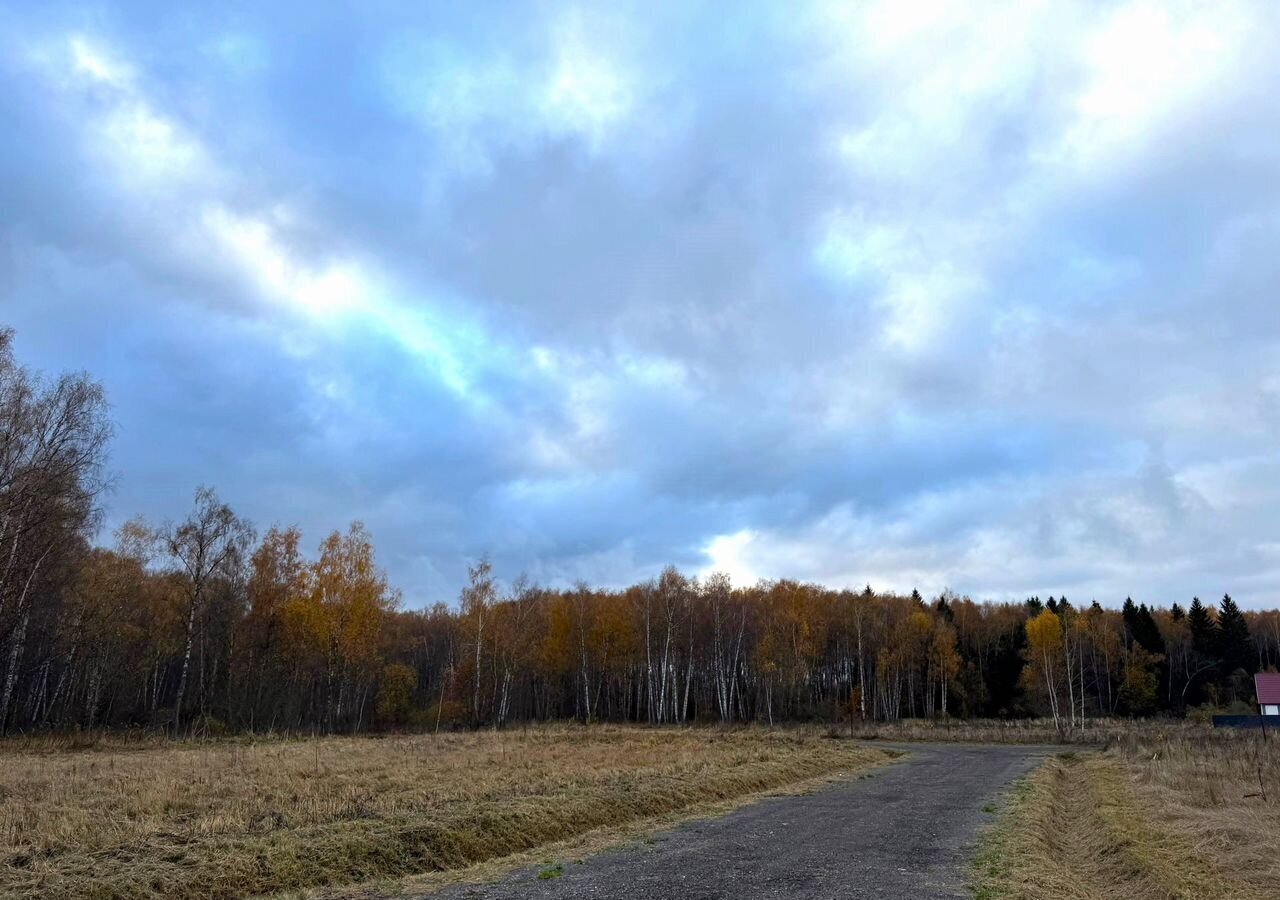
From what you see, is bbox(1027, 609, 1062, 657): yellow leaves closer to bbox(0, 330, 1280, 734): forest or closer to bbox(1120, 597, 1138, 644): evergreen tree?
bbox(0, 330, 1280, 734): forest

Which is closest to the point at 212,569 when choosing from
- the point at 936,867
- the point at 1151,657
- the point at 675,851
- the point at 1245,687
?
the point at 675,851

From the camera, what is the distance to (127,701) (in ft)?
180

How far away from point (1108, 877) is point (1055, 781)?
54.3 ft

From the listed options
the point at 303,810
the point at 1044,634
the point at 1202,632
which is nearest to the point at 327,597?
the point at 303,810

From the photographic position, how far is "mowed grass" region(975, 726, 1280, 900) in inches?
435

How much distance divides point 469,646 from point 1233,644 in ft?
305

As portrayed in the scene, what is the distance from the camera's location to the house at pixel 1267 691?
61.4 metres

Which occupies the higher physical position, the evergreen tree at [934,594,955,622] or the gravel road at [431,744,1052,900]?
the evergreen tree at [934,594,955,622]

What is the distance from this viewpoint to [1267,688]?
→ 6184 cm

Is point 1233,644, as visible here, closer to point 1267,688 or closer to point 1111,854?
point 1267,688

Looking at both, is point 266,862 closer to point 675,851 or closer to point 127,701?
point 675,851

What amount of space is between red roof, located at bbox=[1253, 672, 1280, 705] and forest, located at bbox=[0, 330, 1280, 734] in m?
13.7

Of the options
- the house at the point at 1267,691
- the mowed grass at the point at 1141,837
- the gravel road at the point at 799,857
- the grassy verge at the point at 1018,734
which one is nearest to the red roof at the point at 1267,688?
the house at the point at 1267,691

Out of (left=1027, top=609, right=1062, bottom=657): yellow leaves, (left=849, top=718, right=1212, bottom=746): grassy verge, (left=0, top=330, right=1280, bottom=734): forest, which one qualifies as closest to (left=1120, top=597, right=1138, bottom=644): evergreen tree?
(left=0, top=330, right=1280, bottom=734): forest
